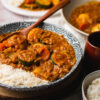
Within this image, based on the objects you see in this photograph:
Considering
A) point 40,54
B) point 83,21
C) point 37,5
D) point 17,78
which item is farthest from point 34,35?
point 37,5

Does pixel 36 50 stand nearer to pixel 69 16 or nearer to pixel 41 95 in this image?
pixel 41 95

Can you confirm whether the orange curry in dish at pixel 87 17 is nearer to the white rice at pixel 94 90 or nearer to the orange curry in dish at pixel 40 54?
the orange curry in dish at pixel 40 54

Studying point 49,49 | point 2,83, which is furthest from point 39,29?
point 2,83

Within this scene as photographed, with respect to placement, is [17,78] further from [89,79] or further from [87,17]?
[87,17]

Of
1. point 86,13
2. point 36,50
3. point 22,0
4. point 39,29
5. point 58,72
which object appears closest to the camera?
point 58,72

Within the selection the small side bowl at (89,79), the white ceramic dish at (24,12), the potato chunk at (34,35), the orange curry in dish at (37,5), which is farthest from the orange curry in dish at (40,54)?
the orange curry in dish at (37,5)

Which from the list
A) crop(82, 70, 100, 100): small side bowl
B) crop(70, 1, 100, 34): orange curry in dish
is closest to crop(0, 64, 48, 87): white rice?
crop(82, 70, 100, 100): small side bowl

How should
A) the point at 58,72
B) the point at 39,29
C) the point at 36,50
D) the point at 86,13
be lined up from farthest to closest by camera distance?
the point at 86,13
the point at 39,29
the point at 36,50
the point at 58,72
